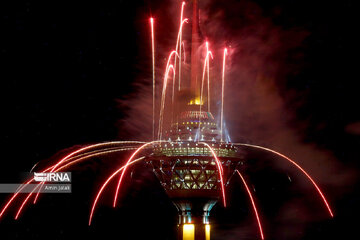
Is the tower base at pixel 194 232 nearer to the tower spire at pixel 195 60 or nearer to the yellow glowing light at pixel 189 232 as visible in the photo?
the yellow glowing light at pixel 189 232

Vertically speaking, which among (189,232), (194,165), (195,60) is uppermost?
(195,60)

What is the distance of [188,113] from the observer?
69.8 metres

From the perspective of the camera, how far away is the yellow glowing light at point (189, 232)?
68562 mm

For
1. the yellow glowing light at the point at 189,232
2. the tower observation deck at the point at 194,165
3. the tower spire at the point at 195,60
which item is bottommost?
the yellow glowing light at the point at 189,232

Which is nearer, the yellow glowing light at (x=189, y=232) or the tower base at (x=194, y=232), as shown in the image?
the yellow glowing light at (x=189, y=232)

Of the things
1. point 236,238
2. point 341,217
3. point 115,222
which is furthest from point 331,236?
point 115,222

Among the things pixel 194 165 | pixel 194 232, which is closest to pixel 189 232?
pixel 194 232

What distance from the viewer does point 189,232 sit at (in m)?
69.1

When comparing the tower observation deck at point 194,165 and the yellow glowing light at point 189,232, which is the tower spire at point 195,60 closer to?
the tower observation deck at point 194,165

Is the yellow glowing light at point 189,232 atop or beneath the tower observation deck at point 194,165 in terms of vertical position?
beneath

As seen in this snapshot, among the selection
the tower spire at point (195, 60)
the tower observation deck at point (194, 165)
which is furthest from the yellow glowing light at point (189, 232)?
the tower spire at point (195, 60)

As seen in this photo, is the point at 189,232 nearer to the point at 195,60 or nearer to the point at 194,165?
the point at 194,165

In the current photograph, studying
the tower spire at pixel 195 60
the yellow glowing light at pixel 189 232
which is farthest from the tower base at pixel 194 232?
the tower spire at pixel 195 60

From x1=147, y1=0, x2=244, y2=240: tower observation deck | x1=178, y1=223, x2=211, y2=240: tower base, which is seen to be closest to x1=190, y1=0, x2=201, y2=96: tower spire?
x1=147, y1=0, x2=244, y2=240: tower observation deck
